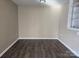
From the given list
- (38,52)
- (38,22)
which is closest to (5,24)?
(38,52)

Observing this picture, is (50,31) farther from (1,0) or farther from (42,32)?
(1,0)

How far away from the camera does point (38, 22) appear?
6.12 meters

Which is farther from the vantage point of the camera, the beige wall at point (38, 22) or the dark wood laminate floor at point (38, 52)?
the beige wall at point (38, 22)

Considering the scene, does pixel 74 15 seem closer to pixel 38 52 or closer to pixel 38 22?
pixel 38 52

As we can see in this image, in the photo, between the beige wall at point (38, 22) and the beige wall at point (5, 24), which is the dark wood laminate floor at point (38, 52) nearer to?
the beige wall at point (5, 24)

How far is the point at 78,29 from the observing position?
3404mm

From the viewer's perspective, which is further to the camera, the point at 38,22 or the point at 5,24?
the point at 38,22

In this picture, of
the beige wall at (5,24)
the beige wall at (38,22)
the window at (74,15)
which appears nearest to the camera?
the beige wall at (5,24)

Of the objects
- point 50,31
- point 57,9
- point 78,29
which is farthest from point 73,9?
point 50,31

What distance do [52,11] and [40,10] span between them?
29.9 inches

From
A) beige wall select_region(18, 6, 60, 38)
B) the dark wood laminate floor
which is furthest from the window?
beige wall select_region(18, 6, 60, 38)

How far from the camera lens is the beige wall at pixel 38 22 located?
603cm

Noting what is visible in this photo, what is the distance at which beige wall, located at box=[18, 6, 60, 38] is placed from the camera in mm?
6031

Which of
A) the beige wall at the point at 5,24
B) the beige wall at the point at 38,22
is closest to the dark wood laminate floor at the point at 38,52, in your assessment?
the beige wall at the point at 5,24
